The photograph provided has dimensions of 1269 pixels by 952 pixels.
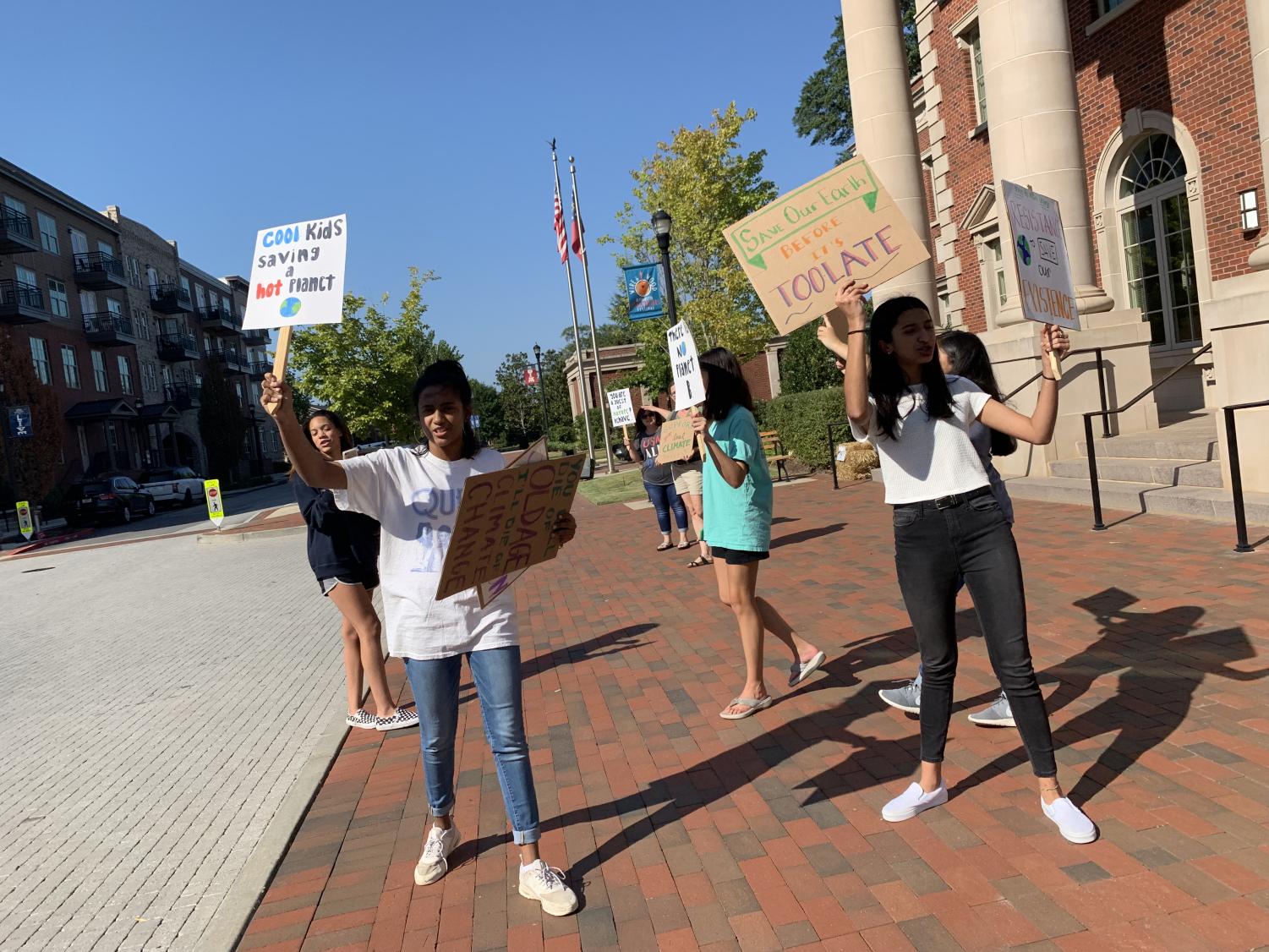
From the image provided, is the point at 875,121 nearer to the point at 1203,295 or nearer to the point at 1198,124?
the point at 1198,124

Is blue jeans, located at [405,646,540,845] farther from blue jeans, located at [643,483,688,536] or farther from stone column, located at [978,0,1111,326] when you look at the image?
stone column, located at [978,0,1111,326]

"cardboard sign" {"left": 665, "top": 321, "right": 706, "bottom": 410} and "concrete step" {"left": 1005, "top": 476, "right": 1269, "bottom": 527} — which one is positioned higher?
"cardboard sign" {"left": 665, "top": 321, "right": 706, "bottom": 410}

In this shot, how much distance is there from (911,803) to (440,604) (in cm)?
187

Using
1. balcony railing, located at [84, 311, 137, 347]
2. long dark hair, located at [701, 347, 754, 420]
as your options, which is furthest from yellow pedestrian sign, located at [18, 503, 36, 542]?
long dark hair, located at [701, 347, 754, 420]

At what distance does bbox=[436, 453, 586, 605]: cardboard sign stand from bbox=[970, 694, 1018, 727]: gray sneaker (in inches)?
84.5

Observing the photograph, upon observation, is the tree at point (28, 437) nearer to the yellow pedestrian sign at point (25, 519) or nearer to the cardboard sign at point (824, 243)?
the yellow pedestrian sign at point (25, 519)

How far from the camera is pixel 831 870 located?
3223 millimetres

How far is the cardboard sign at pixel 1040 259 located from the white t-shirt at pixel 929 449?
23.4 inches

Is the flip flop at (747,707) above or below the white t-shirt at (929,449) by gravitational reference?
below

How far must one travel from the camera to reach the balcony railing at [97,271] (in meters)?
46.0

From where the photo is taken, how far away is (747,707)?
4.88m

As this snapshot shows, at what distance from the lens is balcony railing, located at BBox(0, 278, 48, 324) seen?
1519 inches

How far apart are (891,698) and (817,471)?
1391cm

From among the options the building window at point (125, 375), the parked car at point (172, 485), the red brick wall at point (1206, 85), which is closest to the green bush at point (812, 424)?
the red brick wall at point (1206, 85)
